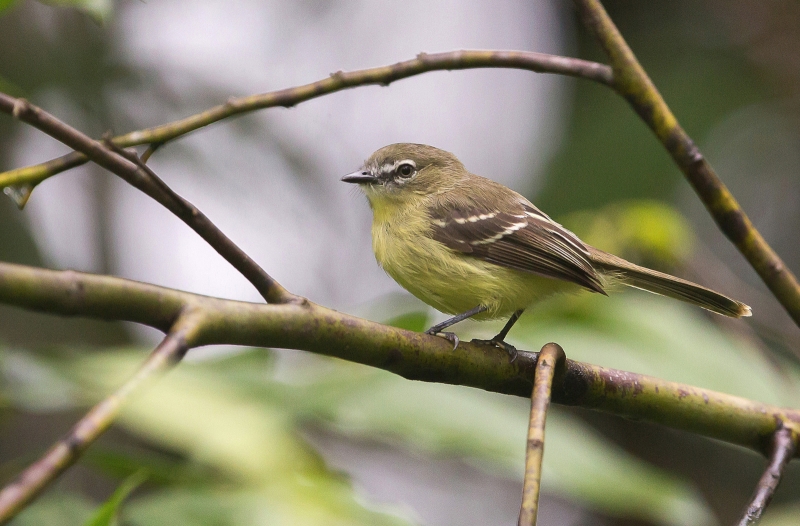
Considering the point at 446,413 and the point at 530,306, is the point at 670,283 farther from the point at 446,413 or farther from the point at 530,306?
the point at 446,413

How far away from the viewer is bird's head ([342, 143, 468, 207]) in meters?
4.47

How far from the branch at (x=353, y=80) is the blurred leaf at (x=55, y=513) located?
113 cm

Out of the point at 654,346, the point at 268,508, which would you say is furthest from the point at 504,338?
the point at 268,508

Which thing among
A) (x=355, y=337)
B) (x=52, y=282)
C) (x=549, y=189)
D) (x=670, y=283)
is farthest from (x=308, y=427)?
(x=549, y=189)

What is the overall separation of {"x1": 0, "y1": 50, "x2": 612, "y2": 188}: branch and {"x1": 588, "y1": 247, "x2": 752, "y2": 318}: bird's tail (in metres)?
1.43

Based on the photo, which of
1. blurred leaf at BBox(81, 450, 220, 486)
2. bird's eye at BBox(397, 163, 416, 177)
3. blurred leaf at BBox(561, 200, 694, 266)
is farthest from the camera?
bird's eye at BBox(397, 163, 416, 177)

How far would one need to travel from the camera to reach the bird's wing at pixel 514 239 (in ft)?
11.6

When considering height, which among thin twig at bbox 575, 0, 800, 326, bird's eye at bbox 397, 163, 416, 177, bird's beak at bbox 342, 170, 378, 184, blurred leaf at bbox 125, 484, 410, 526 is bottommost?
blurred leaf at bbox 125, 484, 410, 526

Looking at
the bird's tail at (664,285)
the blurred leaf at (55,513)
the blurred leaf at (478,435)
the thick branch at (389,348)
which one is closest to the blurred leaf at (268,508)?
the blurred leaf at (55,513)

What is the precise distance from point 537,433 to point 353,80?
1.13 metres

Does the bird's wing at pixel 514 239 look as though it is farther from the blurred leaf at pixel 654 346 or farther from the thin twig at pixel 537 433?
the thin twig at pixel 537 433

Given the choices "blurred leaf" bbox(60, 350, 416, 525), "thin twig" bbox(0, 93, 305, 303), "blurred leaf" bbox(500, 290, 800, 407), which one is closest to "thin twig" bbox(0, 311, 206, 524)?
"thin twig" bbox(0, 93, 305, 303)

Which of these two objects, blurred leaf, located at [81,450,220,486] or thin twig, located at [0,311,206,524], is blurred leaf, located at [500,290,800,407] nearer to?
blurred leaf, located at [81,450,220,486]

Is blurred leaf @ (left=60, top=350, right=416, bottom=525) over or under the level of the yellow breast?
under
